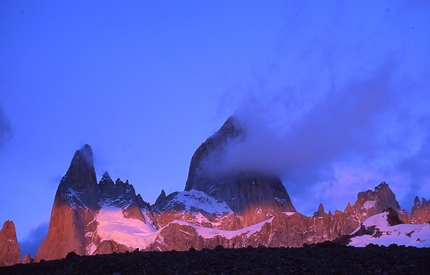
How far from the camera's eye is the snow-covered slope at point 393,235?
53.9 metres

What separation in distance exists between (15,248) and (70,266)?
148663mm

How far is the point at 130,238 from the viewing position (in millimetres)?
190000

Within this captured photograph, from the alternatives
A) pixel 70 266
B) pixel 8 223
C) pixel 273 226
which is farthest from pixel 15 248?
pixel 70 266

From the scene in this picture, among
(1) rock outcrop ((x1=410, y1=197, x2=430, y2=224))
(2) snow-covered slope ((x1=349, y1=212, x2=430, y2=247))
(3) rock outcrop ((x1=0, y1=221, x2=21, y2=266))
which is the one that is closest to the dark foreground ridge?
(2) snow-covered slope ((x1=349, y1=212, x2=430, y2=247))

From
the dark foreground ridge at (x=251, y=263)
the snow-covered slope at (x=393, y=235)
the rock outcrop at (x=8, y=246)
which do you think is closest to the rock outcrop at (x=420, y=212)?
the snow-covered slope at (x=393, y=235)

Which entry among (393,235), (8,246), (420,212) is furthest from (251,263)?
(420,212)

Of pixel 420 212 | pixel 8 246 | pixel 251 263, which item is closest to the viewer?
pixel 251 263

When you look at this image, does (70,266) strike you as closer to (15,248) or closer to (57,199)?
(15,248)

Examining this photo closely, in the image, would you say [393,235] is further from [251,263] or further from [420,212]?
[420,212]

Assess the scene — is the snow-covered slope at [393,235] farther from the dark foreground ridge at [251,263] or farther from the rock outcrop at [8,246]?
the rock outcrop at [8,246]

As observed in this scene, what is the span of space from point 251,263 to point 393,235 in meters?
45.9

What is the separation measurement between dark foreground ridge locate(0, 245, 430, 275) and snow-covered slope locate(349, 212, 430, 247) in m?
23.8

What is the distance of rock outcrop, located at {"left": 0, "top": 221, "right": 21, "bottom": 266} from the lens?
6073 inches

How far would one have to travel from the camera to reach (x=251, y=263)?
2292 cm
